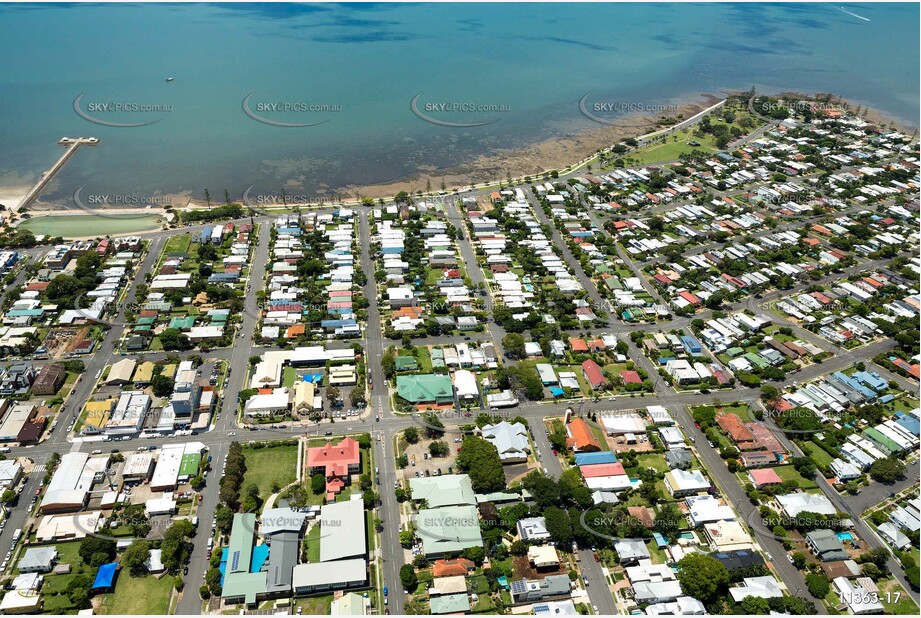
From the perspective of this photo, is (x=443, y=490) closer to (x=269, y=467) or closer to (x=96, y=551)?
(x=269, y=467)

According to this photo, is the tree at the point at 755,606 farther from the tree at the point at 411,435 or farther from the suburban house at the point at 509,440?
the tree at the point at 411,435

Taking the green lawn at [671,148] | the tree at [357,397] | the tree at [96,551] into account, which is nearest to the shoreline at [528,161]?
the green lawn at [671,148]

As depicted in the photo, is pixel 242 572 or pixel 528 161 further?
pixel 528 161

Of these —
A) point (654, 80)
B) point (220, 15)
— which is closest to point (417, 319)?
point (654, 80)

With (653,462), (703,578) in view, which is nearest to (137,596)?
(703,578)

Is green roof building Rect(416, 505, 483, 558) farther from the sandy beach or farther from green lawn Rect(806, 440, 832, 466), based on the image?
the sandy beach
